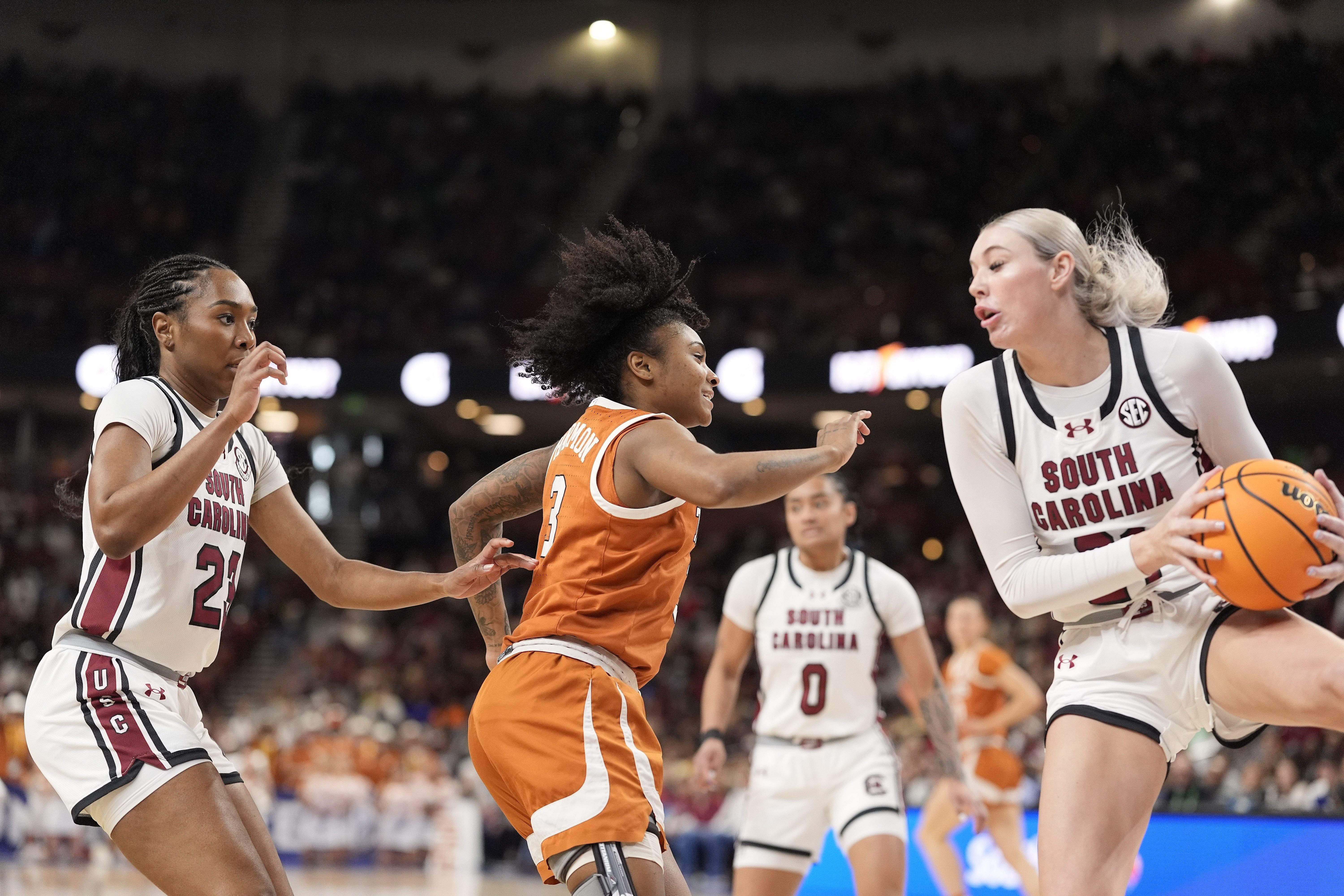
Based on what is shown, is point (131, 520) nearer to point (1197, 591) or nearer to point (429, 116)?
point (1197, 591)

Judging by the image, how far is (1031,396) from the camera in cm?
378

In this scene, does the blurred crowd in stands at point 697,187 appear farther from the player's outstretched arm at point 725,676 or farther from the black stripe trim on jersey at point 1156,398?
the black stripe trim on jersey at point 1156,398

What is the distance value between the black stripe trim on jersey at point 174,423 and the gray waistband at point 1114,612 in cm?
251

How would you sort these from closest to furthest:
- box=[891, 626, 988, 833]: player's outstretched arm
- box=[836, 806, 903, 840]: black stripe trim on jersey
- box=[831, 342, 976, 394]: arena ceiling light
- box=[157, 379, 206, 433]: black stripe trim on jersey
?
box=[157, 379, 206, 433]: black stripe trim on jersey, box=[836, 806, 903, 840]: black stripe trim on jersey, box=[891, 626, 988, 833]: player's outstretched arm, box=[831, 342, 976, 394]: arena ceiling light

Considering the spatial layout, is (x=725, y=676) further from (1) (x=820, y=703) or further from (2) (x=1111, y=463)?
(2) (x=1111, y=463)

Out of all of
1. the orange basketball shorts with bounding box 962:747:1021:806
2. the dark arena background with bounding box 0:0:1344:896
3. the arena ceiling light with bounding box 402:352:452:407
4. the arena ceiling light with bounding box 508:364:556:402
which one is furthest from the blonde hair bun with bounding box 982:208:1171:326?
the arena ceiling light with bounding box 402:352:452:407

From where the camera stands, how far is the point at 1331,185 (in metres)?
17.0

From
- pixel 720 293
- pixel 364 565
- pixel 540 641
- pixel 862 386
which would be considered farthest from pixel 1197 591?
pixel 720 293

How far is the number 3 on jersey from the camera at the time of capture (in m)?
3.44

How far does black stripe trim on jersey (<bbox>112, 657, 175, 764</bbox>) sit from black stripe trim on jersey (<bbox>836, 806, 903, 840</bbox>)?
3221 mm

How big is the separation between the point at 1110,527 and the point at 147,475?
257cm

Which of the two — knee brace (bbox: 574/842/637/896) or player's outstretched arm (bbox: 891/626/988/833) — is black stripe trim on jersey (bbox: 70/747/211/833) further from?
player's outstretched arm (bbox: 891/626/988/833)

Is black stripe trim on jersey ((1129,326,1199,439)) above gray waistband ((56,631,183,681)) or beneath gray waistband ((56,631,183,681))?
above

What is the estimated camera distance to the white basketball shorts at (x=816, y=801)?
5.73m
